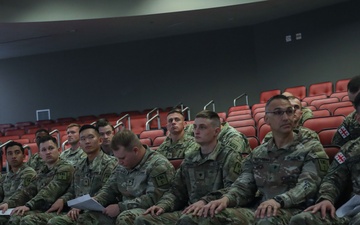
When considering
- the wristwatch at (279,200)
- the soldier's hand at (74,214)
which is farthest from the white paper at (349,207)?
the soldier's hand at (74,214)

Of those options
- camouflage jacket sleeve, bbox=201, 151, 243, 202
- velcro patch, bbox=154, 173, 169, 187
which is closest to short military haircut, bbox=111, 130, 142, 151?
velcro patch, bbox=154, 173, 169, 187

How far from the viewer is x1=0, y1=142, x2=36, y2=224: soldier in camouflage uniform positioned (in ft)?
17.3

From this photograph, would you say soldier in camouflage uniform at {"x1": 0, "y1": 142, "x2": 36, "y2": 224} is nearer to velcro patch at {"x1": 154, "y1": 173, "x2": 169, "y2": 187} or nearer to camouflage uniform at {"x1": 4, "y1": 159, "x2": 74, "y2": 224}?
camouflage uniform at {"x1": 4, "y1": 159, "x2": 74, "y2": 224}

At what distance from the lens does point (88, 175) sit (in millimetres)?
4457

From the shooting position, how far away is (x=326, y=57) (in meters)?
11.0

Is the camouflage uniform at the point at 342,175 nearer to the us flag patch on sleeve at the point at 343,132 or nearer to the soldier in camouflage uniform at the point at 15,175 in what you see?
the us flag patch on sleeve at the point at 343,132

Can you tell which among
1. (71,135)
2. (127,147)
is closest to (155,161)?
(127,147)

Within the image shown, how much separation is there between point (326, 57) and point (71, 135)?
6.75 meters

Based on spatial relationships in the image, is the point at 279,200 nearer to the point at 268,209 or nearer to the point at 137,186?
the point at 268,209

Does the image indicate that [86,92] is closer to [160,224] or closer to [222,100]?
[222,100]

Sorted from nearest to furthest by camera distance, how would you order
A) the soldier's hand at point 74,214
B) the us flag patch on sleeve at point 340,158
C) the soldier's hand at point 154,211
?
the us flag patch on sleeve at point 340,158 < the soldier's hand at point 154,211 < the soldier's hand at point 74,214

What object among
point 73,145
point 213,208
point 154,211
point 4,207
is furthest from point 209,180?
point 73,145

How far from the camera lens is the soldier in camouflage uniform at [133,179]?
3748 mm

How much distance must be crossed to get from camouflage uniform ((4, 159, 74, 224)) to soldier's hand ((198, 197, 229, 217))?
2.04 metres
